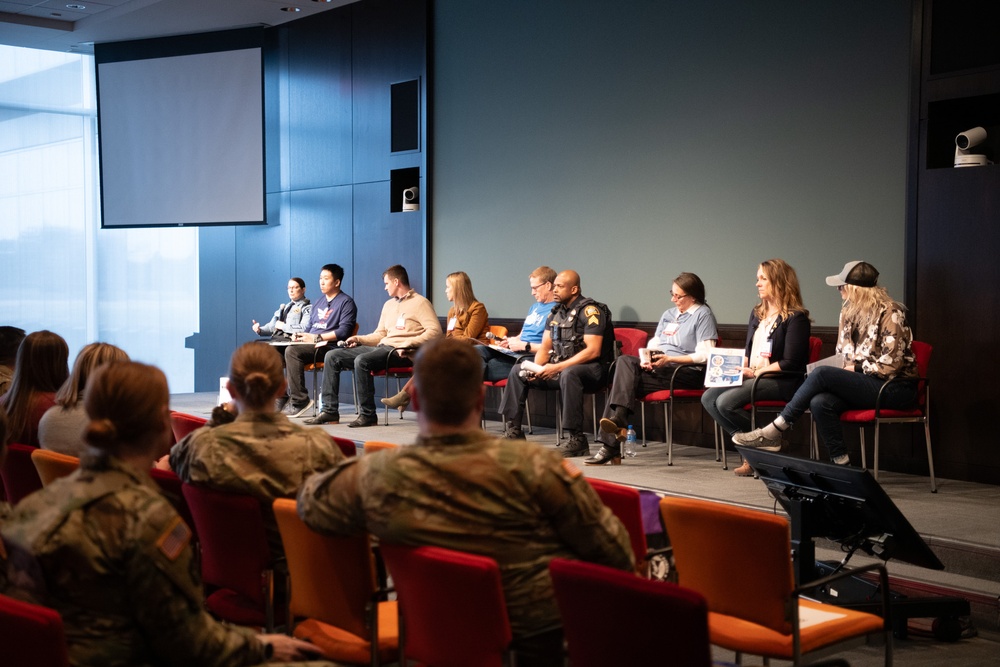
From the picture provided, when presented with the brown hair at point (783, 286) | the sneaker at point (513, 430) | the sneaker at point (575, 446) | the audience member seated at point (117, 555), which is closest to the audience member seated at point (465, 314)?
the sneaker at point (513, 430)

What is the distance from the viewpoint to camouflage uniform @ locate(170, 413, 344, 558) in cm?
269

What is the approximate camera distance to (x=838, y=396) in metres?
5.40

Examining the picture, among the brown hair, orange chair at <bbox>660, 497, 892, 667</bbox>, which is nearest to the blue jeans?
the brown hair

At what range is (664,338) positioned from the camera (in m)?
6.70

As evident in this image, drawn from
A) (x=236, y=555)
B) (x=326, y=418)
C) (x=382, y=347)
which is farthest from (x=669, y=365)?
(x=236, y=555)

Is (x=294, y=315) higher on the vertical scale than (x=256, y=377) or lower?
lower

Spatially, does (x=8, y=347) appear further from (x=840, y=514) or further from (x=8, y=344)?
(x=840, y=514)

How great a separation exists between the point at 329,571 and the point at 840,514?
1672 millimetres

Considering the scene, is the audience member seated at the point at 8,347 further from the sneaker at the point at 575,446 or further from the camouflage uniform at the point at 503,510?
the sneaker at the point at 575,446

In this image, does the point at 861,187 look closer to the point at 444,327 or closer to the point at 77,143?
the point at 444,327

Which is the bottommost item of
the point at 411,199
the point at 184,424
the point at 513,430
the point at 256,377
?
the point at 513,430

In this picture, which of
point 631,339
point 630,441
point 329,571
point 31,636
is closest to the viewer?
point 31,636

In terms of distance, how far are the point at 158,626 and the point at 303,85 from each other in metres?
9.45

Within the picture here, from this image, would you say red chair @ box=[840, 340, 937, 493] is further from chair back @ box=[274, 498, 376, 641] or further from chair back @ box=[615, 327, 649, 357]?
chair back @ box=[274, 498, 376, 641]
